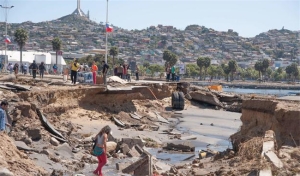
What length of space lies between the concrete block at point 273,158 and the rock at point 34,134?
855 cm

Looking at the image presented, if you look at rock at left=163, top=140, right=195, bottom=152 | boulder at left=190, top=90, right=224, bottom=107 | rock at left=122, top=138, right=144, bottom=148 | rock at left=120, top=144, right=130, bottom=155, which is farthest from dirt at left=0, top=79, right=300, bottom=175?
boulder at left=190, top=90, right=224, bottom=107

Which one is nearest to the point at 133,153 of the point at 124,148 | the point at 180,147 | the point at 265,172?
the point at 124,148

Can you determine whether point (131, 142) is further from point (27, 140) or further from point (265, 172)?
point (265, 172)

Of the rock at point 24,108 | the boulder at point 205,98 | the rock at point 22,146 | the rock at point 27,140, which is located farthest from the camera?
the boulder at point 205,98

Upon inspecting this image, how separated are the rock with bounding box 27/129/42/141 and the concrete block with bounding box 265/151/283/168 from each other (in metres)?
8.55

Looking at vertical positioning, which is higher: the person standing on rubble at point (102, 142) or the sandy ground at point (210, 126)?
the person standing on rubble at point (102, 142)

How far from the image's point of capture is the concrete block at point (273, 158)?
11844 millimetres

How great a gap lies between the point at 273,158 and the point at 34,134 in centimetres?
892

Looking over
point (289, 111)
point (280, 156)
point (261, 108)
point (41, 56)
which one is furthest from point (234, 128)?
point (41, 56)

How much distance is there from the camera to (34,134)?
18.5m

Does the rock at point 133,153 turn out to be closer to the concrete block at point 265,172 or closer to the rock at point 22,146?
the rock at point 22,146

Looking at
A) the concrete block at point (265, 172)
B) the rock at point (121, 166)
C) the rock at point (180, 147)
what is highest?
the concrete block at point (265, 172)

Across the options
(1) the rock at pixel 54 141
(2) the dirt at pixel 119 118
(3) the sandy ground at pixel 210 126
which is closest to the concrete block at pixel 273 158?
(2) the dirt at pixel 119 118

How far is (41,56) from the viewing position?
72.4 meters
